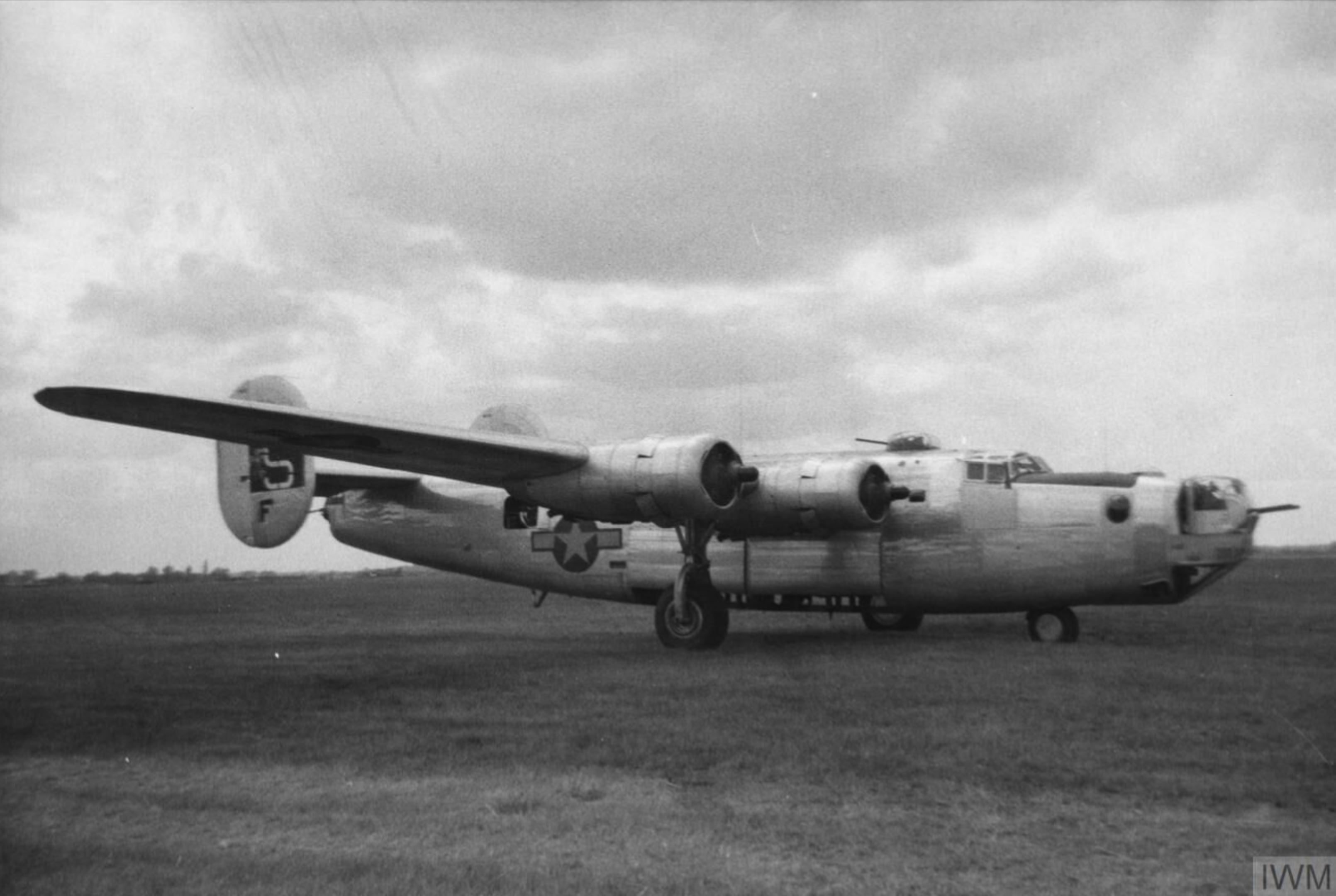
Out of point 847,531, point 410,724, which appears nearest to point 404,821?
point 410,724

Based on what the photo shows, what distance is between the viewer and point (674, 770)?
19.7 ft

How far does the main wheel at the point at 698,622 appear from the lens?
12781mm

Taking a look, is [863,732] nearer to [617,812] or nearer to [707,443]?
[617,812]

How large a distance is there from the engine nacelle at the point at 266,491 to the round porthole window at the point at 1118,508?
9838 mm

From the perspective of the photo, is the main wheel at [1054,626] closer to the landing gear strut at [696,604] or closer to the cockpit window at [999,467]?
the cockpit window at [999,467]

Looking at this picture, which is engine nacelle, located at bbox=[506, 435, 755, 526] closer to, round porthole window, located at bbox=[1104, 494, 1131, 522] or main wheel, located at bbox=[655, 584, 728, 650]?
main wheel, located at bbox=[655, 584, 728, 650]

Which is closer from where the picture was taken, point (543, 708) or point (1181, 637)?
point (543, 708)

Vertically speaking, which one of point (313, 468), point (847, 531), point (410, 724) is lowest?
point (410, 724)

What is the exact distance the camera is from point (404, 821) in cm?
498

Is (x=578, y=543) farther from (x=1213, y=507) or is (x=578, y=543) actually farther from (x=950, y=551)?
(x=1213, y=507)

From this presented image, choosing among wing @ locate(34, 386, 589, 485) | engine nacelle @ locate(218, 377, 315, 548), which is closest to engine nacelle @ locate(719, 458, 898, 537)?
wing @ locate(34, 386, 589, 485)

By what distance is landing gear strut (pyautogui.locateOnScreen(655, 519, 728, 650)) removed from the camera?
41.9 ft

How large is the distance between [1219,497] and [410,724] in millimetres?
9444

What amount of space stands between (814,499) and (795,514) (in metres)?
0.31
